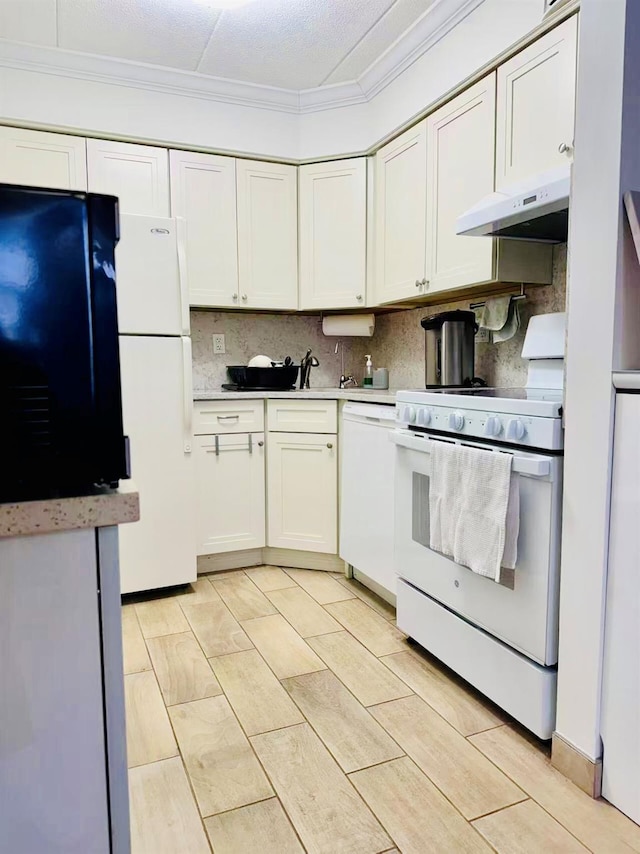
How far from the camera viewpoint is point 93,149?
290 centimetres

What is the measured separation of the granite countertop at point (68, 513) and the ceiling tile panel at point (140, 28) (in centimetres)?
234

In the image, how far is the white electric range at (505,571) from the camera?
156cm

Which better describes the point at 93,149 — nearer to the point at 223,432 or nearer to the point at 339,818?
the point at 223,432

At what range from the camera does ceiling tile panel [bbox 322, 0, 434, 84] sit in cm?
248

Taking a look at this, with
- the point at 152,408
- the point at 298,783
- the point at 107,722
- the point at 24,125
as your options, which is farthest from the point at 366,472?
the point at 24,125

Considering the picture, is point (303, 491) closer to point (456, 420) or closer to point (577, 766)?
point (456, 420)

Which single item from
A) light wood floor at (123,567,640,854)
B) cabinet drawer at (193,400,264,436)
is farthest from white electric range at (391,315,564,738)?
cabinet drawer at (193,400,264,436)

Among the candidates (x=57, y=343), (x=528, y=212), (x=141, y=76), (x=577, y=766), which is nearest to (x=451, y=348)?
(x=528, y=212)

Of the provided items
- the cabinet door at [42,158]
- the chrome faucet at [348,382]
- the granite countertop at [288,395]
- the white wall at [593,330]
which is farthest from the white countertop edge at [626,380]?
the cabinet door at [42,158]

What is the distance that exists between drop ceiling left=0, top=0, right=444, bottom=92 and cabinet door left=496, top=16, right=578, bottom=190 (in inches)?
20.2

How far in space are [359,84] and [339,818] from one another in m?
3.22

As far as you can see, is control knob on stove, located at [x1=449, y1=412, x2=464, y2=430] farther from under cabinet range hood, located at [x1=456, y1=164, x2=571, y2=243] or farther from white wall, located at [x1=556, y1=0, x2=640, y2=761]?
under cabinet range hood, located at [x1=456, y1=164, x2=571, y2=243]

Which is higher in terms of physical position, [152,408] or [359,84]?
[359,84]

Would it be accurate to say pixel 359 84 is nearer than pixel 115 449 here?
No
